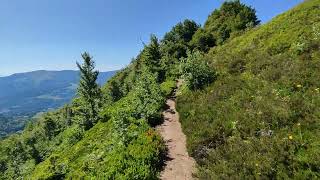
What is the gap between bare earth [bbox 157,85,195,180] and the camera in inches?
686

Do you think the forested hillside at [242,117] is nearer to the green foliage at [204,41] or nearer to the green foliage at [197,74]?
the green foliage at [197,74]

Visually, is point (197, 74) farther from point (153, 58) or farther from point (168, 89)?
point (153, 58)

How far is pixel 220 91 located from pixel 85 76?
2297 cm

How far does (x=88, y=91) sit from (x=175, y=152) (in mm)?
27230

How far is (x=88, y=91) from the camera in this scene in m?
45.5

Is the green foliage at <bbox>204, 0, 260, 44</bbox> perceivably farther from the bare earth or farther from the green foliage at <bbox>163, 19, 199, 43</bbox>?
the bare earth

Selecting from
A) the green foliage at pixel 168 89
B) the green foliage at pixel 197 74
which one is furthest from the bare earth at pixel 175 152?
the green foliage at pixel 168 89

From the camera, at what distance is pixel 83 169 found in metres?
23.4

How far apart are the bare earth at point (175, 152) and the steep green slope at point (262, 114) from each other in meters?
0.60

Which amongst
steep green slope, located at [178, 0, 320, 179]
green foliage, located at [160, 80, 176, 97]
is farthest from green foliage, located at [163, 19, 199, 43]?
steep green slope, located at [178, 0, 320, 179]

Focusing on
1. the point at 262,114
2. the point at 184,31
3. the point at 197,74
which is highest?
the point at 184,31

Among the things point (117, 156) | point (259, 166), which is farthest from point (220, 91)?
point (259, 166)

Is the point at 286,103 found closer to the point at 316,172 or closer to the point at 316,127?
the point at 316,127

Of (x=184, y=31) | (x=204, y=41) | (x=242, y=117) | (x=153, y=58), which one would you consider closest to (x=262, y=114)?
(x=242, y=117)
